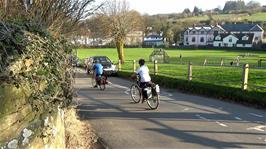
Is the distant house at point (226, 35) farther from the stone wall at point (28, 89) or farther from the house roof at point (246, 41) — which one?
the stone wall at point (28, 89)

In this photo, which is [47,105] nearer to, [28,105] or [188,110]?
[28,105]

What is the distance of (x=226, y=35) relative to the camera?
127375 mm

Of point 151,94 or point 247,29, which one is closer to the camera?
point 151,94

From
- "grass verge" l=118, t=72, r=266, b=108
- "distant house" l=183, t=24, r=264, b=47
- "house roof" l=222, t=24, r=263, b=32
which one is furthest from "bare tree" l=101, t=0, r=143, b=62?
"house roof" l=222, t=24, r=263, b=32

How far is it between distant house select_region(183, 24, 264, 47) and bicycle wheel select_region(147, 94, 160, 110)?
357ft

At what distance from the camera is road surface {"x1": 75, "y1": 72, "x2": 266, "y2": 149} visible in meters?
8.18

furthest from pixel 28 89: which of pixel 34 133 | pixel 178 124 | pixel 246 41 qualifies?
pixel 246 41

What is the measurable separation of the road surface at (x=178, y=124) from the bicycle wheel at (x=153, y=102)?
235mm

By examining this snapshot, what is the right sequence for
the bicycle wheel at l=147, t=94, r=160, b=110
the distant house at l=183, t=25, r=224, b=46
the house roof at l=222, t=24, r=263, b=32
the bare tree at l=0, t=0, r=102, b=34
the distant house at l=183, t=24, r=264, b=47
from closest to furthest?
the bare tree at l=0, t=0, r=102, b=34 → the bicycle wheel at l=147, t=94, r=160, b=110 → the distant house at l=183, t=24, r=264, b=47 → the house roof at l=222, t=24, r=263, b=32 → the distant house at l=183, t=25, r=224, b=46

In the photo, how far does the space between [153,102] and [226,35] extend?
11914cm

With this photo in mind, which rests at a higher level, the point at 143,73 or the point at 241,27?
the point at 241,27

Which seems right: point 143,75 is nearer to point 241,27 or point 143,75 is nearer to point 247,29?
point 247,29

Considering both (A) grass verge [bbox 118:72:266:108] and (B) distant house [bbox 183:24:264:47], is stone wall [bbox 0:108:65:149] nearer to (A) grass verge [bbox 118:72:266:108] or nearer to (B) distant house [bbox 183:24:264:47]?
(A) grass verge [bbox 118:72:266:108]

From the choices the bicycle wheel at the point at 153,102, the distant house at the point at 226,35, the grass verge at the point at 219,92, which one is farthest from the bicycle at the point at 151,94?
the distant house at the point at 226,35
